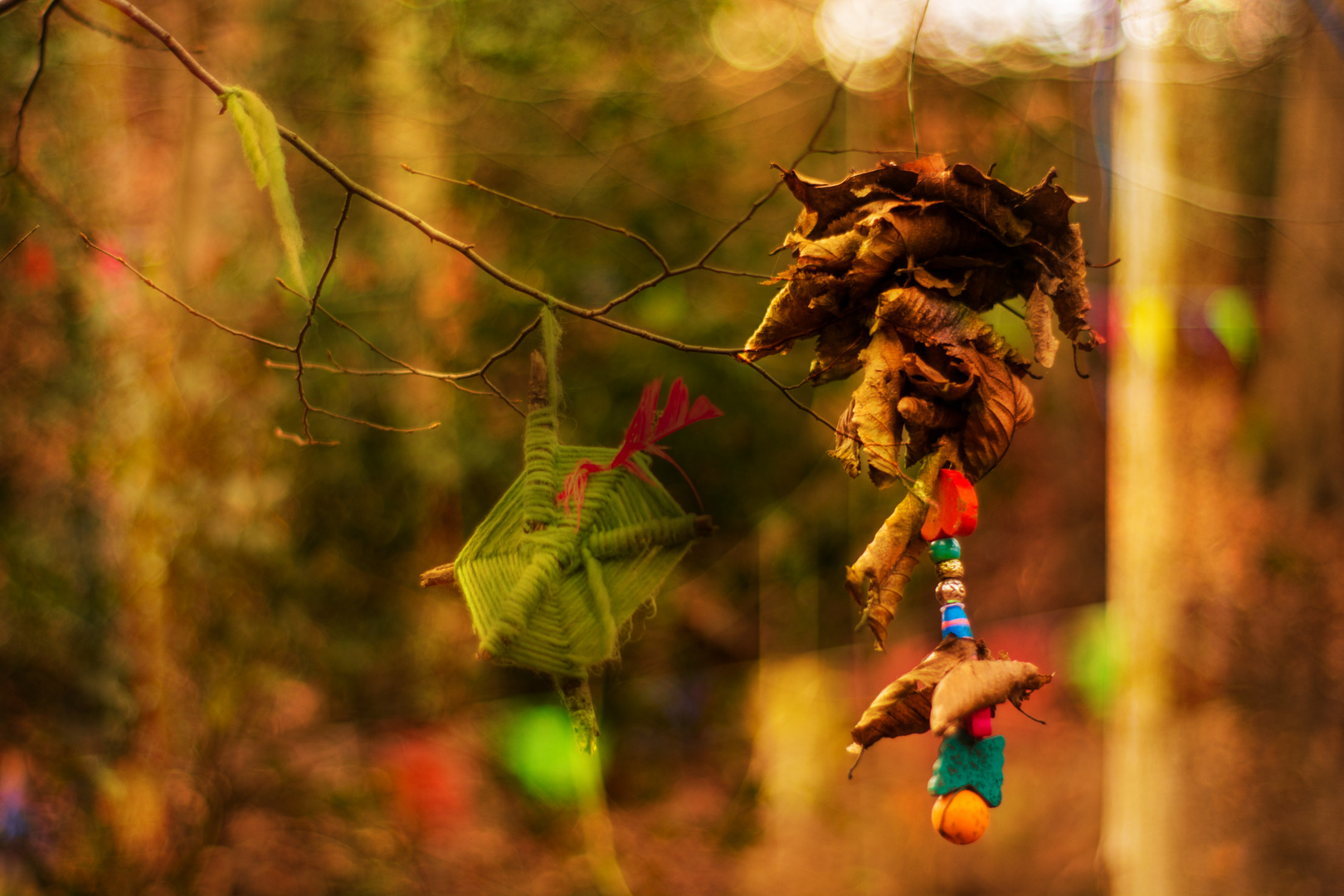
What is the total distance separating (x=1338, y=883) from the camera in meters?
1.98

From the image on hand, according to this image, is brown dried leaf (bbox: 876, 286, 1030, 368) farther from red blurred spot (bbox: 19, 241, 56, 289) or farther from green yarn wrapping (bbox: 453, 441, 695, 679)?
red blurred spot (bbox: 19, 241, 56, 289)

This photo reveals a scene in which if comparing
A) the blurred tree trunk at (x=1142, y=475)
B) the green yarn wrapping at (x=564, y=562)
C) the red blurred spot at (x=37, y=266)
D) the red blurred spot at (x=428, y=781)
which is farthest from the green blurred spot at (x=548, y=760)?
the green yarn wrapping at (x=564, y=562)

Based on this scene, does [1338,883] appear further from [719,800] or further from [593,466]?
[593,466]

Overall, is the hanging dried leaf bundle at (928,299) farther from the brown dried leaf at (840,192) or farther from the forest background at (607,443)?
the forest background at (607,443)

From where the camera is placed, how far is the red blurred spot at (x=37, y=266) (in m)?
1.66

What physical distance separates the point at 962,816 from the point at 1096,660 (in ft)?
7.08

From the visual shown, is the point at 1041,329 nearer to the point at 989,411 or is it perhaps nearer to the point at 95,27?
the point at 989,411

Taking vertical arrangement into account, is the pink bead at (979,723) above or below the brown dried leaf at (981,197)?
below

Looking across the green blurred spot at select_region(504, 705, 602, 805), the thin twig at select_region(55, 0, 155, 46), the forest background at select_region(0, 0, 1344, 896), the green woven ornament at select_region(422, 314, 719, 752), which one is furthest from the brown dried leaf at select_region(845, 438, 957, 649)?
the green blurred spot at select_region(504, 705, 602, 805)

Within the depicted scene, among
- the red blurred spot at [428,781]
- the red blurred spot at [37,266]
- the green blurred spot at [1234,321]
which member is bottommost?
the red blurred spot at [428,781]

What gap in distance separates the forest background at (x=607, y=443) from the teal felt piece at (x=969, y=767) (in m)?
1.32

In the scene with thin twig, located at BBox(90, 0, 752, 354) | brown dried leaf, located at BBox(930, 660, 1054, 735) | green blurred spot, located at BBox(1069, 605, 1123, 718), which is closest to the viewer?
brown dried leaf, located at BBox(930, 660, 1054, 735)

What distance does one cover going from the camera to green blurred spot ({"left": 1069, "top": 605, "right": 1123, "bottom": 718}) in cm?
202

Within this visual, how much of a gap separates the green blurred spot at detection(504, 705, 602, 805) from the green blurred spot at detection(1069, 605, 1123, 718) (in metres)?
1.37
